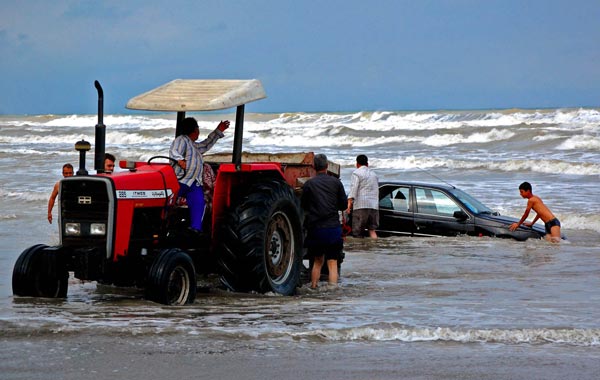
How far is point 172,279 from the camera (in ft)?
30.5

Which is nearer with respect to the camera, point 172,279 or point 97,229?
point 97,229

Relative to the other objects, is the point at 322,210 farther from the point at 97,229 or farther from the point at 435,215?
the point at 435,215

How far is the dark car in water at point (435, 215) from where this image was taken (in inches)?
657

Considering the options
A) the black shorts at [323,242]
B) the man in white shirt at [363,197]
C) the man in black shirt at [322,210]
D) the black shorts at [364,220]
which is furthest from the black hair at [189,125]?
the black shorts at [364,220]

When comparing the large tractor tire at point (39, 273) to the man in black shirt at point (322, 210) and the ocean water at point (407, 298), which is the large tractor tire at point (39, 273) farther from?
the man in black shirt at point (322, 210)

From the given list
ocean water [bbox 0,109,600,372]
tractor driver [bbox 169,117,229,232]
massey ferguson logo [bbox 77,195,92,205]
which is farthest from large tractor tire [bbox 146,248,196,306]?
massey ferguson logo [bbox 77,195,92,205]

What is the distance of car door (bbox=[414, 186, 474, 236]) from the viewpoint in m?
16.7

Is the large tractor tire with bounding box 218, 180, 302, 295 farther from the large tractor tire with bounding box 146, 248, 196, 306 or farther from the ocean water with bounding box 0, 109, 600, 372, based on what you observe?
the large tractor tire with bounding box 146, 248, 196, 306

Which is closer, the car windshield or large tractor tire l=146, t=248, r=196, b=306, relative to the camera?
large tractor tire l=146, t=248, r=196, b=306

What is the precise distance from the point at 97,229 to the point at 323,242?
3.21 meters

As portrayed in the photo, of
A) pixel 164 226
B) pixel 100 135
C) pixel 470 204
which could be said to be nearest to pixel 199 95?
pixel 100 135

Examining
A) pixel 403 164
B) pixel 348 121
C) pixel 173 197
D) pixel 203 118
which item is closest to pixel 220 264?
pixel 173 197

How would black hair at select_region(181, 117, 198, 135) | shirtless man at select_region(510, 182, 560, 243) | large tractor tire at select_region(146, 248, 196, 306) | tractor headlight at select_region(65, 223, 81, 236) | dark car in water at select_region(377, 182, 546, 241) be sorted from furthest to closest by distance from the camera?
dark car in water at select_region(377, 182, 546, 241), shirtless man at select_region(510, 182, 560, 243), black hair at select_region(181, 117, 198, 135), tractor headlight at select_region(65, 223, 81, 236), large tractor tire at select_region(146, 248, 196, 306)

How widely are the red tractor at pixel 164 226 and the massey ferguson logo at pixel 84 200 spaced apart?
0.01m
